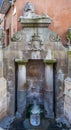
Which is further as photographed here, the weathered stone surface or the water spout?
the weathered stone surface

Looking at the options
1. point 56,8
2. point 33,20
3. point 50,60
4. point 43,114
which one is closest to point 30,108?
point 43,114

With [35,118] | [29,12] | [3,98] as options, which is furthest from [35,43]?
[35,118]

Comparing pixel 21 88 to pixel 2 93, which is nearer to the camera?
pixel 2 93

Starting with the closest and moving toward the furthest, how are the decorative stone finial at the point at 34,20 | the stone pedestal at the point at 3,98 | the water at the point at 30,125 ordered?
the water at the point at 30,125, the stone pedestal at the point at 3,98, the decorative stone finial at the point at 34,20

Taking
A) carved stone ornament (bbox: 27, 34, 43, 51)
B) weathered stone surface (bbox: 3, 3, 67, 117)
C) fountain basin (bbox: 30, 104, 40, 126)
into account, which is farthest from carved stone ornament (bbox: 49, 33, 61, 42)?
fountain basin (bbox: 30, 104, 40, 126)

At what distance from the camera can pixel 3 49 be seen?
903cm

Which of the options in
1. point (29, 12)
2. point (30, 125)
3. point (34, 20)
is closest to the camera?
point (30, 125)

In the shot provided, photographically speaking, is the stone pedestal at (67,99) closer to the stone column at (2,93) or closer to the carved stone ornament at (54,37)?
the carved stone ornament at (54,37)

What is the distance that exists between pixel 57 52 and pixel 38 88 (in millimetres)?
1385

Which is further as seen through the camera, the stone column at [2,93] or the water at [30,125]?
the stone column at [2,93]

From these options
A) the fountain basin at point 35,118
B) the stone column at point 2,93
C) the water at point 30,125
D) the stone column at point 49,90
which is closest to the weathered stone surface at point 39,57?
the stone column at point 49,90

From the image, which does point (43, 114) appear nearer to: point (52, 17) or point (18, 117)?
point (18, 117)

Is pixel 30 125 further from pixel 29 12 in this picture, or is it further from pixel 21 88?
pixel 29 12

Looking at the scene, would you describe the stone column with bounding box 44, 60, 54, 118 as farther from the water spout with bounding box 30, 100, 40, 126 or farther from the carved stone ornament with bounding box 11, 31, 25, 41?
the carved stone ornament with bounding box 11, 31, 25, 41
